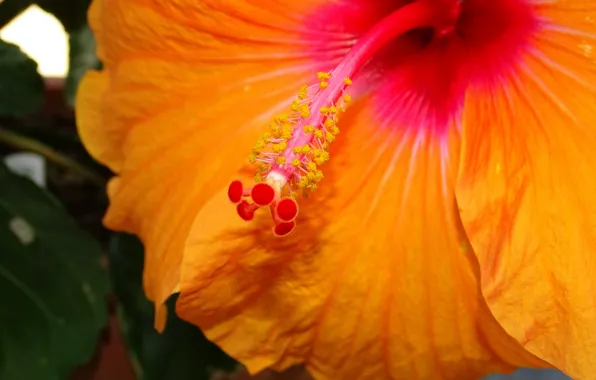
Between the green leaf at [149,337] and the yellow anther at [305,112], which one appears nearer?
the yellow anther at [305,112]

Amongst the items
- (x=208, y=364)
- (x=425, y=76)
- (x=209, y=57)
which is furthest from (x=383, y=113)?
(x=208, y=364)

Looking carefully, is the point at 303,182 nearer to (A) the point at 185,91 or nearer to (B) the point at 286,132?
(B) the point at 286,132

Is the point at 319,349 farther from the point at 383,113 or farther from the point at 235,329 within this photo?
the point at 383,113

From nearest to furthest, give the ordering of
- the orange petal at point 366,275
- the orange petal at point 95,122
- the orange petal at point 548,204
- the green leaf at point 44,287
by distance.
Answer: the orange petal at point 548,204 < the orange petal at point 366,275 < the orange petal at point 95,122 < the green leaf at point 44,287

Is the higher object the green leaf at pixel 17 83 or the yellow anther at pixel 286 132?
the yellow anther at pixel 286 132

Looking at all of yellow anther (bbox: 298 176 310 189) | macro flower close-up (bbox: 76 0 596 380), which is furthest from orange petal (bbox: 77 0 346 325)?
yellow anther (bbox: 298 176 310 189)

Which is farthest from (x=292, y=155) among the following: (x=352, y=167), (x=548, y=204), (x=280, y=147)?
(x=548, y=204)

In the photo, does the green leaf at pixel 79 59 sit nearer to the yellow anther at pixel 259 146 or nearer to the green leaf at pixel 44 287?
the green leaf at pixel 44 287

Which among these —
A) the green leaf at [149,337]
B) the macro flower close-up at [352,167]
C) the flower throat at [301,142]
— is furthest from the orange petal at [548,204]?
the green leaf at [149,337]

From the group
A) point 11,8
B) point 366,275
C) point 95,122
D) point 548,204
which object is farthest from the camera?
point 11,8
